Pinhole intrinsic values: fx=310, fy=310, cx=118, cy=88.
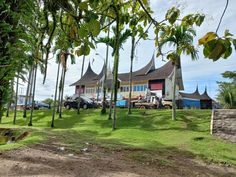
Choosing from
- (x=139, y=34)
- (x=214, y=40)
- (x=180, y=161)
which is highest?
(x=139, y=34)

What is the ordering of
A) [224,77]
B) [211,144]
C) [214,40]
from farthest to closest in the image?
[224,77] < [211,144] < [214,40]

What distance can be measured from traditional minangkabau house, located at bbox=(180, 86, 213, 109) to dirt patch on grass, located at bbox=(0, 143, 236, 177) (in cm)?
2557

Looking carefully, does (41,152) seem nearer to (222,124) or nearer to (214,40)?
(214,40)

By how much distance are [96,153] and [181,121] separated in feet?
30.3

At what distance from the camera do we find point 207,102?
3662 centimetres

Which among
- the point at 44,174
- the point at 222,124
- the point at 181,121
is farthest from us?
the point at 181,121

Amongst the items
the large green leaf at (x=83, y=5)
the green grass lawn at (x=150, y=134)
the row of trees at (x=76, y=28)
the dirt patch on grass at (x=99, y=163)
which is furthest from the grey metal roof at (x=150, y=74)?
the large green leaf at (x=83, y=5)

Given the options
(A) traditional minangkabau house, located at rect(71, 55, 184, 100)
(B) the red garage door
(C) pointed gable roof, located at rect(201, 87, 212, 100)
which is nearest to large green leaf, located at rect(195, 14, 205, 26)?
(A) traditional minangkabau house, located at rect(71, 55, 184, 100)

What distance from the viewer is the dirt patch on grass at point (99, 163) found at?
20.0ft

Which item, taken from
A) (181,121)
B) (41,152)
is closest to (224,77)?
(181,121)

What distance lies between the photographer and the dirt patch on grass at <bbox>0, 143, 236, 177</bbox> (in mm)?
6102

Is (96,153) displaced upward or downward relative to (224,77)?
downward

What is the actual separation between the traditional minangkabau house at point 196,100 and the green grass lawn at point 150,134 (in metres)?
16.0

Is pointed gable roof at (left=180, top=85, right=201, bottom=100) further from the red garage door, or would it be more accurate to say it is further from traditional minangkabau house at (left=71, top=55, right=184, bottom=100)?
the red garage door
